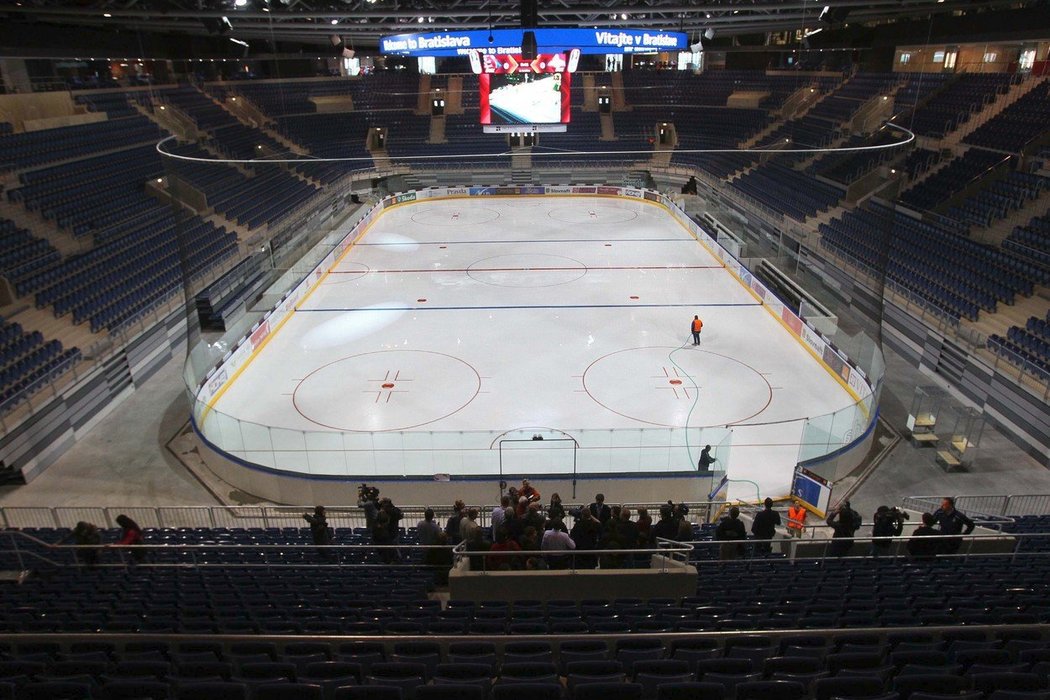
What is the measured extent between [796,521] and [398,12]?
21337 mm

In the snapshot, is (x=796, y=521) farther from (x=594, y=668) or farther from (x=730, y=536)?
(x=594, y=668)

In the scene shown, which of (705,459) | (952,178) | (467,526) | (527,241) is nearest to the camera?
(467,526)

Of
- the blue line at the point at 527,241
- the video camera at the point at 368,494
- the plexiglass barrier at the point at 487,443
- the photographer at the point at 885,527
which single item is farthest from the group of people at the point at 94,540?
the blue line at the point at 527,241

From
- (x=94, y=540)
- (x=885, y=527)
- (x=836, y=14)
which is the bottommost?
(x=885, y=527)

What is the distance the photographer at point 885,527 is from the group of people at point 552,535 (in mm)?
2285

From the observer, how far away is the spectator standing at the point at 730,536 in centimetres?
764

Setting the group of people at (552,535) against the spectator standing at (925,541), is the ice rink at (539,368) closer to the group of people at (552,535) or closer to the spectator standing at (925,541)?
the group of people at (552,535)

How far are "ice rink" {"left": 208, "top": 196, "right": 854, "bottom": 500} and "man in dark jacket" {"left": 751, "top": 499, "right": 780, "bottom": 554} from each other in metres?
2.37

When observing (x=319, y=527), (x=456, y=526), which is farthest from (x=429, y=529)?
(x=319, y=527)

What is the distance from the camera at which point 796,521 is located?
9.01 metres

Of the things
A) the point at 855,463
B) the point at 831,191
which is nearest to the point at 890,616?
the point at 855,463

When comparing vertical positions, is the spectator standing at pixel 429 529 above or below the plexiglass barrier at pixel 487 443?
above

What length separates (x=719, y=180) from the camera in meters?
30.7

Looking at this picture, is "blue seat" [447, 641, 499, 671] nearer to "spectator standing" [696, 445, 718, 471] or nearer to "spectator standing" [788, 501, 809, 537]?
"spectator standing" [788, 501, 809, 537]
